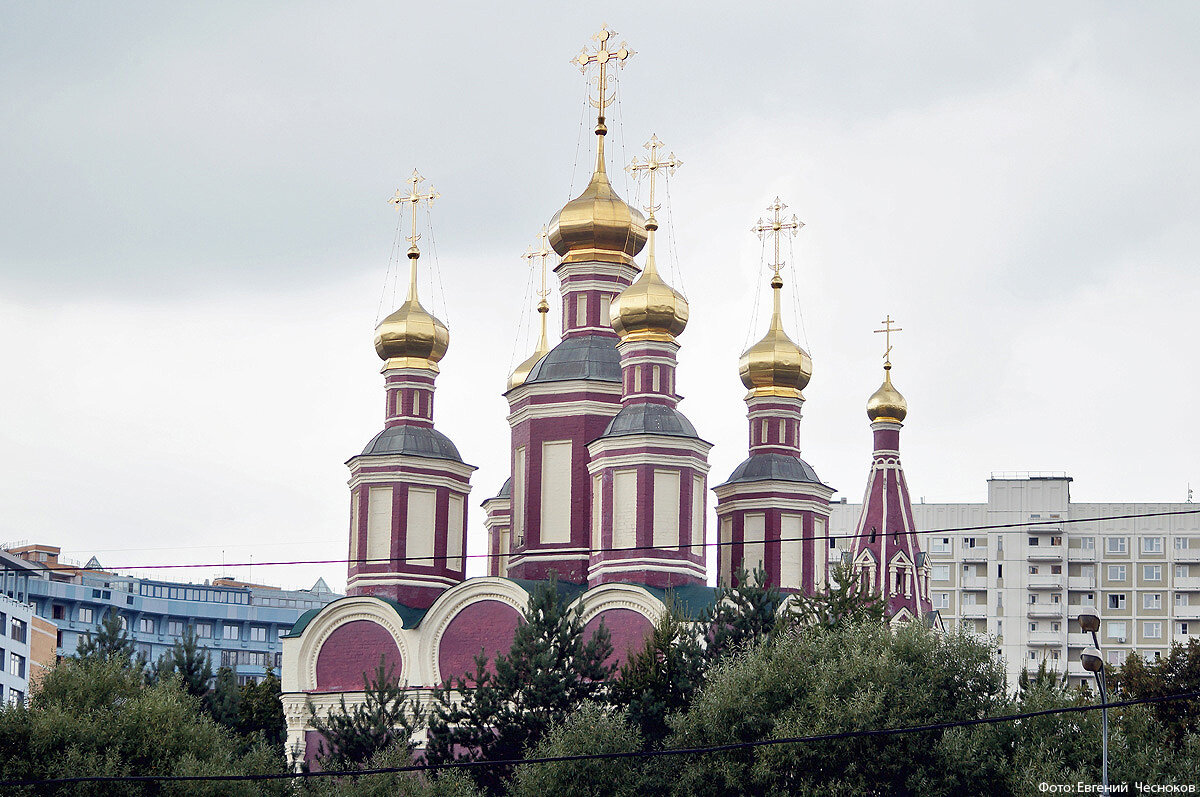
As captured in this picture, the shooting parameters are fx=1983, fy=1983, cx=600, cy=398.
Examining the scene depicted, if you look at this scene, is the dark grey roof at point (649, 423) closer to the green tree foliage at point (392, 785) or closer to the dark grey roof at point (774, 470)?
the dark grey roof at point (774, 470)

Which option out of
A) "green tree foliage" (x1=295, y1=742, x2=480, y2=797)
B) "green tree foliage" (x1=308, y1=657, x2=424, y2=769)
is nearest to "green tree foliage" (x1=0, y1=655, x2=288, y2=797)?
"green tree foliage" (x1=295, y1=742, x2=480, y2=797)

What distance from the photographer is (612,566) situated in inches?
1519

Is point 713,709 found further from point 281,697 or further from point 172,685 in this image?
point 281,697

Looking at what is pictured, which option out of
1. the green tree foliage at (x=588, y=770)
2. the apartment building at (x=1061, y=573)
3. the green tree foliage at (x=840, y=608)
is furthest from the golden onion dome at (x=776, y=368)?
the apartment building at (x=1061, y=573)

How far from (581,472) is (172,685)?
10897mm

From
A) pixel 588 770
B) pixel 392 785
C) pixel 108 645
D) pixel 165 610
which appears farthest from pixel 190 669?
pixel 165 610

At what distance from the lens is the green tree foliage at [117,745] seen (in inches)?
1202

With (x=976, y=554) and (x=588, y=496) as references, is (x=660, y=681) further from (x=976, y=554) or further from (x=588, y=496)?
(x=976, y=554)

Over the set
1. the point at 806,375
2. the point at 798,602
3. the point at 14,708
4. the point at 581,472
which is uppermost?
the point at 806,375

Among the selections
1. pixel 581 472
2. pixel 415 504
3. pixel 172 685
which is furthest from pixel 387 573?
pixel 172 685

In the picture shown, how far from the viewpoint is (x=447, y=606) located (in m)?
39.3

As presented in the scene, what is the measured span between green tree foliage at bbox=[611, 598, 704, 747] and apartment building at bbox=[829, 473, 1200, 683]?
49.6 m

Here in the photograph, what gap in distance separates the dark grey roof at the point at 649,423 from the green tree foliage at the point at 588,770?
28.8 ft

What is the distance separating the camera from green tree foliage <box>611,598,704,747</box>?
107 ft
